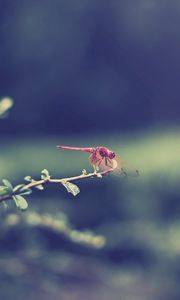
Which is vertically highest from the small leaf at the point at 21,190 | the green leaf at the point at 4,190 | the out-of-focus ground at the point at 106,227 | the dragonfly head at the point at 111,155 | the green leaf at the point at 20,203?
the out-of-focus ground at the point at 106,227

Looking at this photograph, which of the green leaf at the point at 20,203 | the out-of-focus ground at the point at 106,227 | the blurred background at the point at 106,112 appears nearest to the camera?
the green leaf at the point at 20,203

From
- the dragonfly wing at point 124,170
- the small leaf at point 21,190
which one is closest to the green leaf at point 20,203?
the small leaf at point 21,190

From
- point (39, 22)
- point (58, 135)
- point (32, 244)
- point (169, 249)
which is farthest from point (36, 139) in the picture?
point (32, 244)

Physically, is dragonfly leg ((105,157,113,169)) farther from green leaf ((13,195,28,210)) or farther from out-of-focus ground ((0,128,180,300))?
out-of-focus ground ((0,128,180,300))

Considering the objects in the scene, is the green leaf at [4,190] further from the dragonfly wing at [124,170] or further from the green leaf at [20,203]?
the dragonfly wing at [124,170]

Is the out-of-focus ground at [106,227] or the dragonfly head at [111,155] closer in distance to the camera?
the dragonfly head at [111,155]

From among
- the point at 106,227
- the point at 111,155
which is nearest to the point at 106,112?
the point at 106,227

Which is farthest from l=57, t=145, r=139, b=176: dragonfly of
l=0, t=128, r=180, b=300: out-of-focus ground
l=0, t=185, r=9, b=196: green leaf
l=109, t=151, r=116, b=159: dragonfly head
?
l=0, t=128, r=180, b=300: out-of-focus ground

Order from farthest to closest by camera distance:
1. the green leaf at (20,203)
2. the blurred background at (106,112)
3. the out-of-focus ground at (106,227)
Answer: the blurred background at (106,112), the out-of-focus ground at (106,227), the green leaf at (20,203)

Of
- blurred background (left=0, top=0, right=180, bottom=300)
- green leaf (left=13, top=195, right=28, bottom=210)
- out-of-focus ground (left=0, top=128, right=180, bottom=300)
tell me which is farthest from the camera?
blurred background (left=0, top=0, right=180, bottom=300)

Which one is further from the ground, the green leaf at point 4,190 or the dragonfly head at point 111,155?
the dragonfly head at point 111,155
